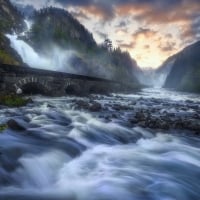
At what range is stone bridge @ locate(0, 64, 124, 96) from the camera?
2722 centimetres

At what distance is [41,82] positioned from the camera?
3275cm

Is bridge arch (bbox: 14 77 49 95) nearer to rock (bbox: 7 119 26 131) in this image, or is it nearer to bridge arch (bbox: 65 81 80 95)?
bridge arch (bbox: 65 81 80 95)

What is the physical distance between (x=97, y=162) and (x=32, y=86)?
86.5ft

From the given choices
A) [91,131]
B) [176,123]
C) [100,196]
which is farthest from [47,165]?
[176,123]

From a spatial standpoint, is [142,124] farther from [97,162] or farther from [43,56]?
[43,56]

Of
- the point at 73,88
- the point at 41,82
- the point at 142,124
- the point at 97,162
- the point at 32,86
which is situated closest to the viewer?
the point at 97,162

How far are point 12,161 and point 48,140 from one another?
3.44 m

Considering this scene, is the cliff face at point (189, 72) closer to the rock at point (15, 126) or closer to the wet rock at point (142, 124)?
the wet rock at point (142, 124)

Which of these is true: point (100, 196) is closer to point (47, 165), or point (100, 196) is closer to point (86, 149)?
point (47, 165)

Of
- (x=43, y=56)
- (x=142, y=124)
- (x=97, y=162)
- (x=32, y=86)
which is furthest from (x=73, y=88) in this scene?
(x=43, y=56)

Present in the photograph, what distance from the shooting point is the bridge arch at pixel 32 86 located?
28.8 meters

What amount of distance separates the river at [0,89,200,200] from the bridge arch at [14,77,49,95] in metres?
12.3

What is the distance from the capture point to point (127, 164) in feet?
34.6

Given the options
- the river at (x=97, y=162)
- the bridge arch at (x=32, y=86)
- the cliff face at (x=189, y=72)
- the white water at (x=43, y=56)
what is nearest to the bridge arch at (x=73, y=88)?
the bridge arch at (x=32, y=86)
